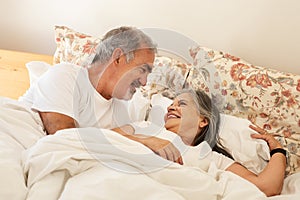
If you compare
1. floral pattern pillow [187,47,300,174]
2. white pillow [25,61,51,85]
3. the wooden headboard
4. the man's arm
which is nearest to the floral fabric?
floral pattern pillow [187,47,300,174]

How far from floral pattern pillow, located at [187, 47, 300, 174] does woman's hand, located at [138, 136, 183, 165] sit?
362mm

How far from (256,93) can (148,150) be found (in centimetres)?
62

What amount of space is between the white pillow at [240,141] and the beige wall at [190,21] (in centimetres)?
44

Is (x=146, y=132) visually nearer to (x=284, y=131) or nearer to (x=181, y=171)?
(x=181, y=171)

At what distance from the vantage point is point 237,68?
162 centimetres

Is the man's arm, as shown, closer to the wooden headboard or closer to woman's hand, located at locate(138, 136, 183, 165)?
woman's hand, located at locate(138, 136, 183, 165)

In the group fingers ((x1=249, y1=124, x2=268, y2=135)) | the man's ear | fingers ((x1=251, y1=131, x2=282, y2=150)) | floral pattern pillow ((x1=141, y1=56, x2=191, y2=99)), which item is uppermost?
the man's ear

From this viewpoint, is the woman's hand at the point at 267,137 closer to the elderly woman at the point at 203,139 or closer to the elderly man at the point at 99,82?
the elderly woman at the point at 203,139

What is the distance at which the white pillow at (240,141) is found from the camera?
141 centimetres

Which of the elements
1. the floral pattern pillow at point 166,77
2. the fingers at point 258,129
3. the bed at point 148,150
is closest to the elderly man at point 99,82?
the bed at point 148,150

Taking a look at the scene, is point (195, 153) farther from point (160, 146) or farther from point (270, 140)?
point (270, 140)

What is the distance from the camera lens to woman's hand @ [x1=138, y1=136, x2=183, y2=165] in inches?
51.8

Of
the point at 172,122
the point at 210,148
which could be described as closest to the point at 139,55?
the point at 172,122

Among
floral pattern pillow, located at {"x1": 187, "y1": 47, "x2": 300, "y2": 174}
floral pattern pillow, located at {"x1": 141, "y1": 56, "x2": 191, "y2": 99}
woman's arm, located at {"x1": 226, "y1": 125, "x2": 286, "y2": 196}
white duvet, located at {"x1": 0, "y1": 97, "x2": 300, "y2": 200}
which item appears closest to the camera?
white duvet, located at {"x1": 0, "y1": 97, "x2": 300, "y2": 200}
